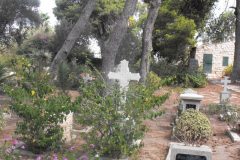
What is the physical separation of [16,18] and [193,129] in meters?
18.4

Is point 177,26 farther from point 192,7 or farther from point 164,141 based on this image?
point 164,141

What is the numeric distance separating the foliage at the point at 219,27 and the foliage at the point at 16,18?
1335 cm

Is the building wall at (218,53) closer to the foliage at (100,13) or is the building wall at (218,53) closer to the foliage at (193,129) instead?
the foliage at (100,13)

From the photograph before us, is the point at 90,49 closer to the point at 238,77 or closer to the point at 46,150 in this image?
the point at 238,77

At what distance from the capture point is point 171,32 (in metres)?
24.6

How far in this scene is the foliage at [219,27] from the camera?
32616 mm

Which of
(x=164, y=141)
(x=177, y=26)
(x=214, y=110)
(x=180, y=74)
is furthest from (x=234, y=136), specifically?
(x=177, y=26)

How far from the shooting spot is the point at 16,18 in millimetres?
24859

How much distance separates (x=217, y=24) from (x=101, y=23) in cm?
898

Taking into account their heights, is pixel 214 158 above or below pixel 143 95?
below

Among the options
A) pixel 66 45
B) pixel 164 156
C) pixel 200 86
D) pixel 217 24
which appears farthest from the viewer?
pixel 217 24

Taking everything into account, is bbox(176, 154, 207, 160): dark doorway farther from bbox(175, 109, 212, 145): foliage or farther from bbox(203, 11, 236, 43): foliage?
bbox(203, 11, 236, 43): foliage

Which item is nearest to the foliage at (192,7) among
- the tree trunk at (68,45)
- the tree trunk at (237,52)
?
the tree trunk at (237,52)

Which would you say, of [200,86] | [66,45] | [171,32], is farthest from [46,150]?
[171,32]
